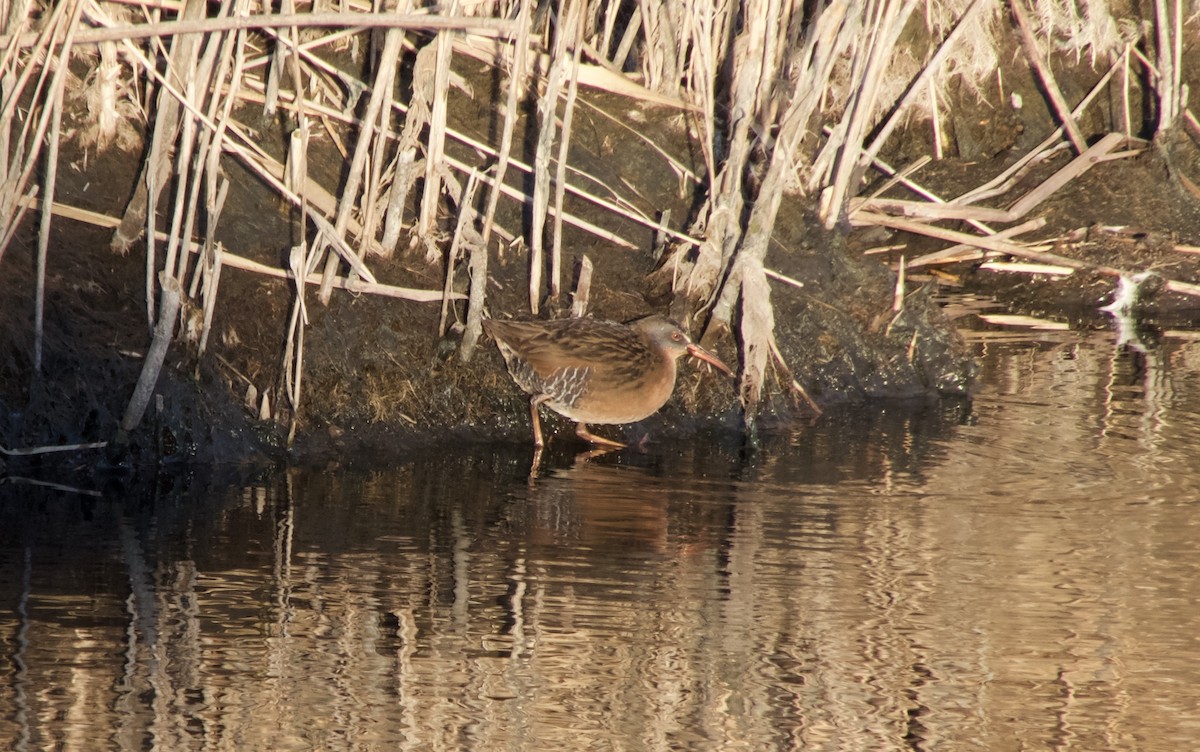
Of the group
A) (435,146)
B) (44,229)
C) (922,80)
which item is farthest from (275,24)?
(922,80)

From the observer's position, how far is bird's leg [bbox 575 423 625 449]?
7.75 metres

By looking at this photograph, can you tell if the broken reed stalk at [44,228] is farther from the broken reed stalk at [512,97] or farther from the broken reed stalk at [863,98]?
the broken reed stalk at [863,98]

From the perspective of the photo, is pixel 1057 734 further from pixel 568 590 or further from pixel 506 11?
pixel 506 11

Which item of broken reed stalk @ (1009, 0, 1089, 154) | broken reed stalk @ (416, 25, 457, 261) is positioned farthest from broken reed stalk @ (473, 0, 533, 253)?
broken reed stalk @ (1009, 0, 1089, 154)

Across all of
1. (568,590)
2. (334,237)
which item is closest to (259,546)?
(568,590)

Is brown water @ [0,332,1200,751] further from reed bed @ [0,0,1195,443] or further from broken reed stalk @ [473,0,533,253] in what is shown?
broken reed stalk @ [473,0,533,253]

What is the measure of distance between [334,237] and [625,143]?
2.30m

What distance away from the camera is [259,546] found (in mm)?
6047

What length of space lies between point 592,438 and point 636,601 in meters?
2.25

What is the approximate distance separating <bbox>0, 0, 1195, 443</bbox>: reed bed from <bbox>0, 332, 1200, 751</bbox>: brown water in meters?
0.97

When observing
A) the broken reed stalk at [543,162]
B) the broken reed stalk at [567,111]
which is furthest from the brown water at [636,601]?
the broken reed stalk at [567,111]

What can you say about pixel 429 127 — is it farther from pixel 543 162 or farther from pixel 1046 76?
A: pixel 1046 76

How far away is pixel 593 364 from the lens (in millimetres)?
7484

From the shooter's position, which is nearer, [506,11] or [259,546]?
[259,546]
